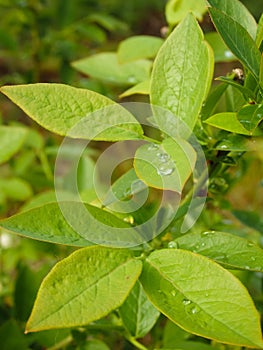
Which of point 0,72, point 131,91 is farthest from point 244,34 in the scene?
point 0,72

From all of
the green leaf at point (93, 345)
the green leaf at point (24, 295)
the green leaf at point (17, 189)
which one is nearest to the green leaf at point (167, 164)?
the green leaf at point (93, 345)

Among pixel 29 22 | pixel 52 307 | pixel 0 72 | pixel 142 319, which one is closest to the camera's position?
pixel 52 307

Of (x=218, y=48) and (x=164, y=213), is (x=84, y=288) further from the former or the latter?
(x=218, y=48)

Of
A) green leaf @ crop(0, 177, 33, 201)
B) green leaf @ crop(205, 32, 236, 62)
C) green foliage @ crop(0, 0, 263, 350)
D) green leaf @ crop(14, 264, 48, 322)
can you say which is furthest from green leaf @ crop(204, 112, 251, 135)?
green leaf @ crop(0, 177, 33, 201)

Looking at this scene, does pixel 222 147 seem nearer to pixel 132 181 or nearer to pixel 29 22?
pixel 132 181

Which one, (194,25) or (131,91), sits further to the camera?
(131,91)

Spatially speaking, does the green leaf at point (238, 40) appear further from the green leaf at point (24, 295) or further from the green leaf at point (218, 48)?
the green leaf at point (24, 295)
